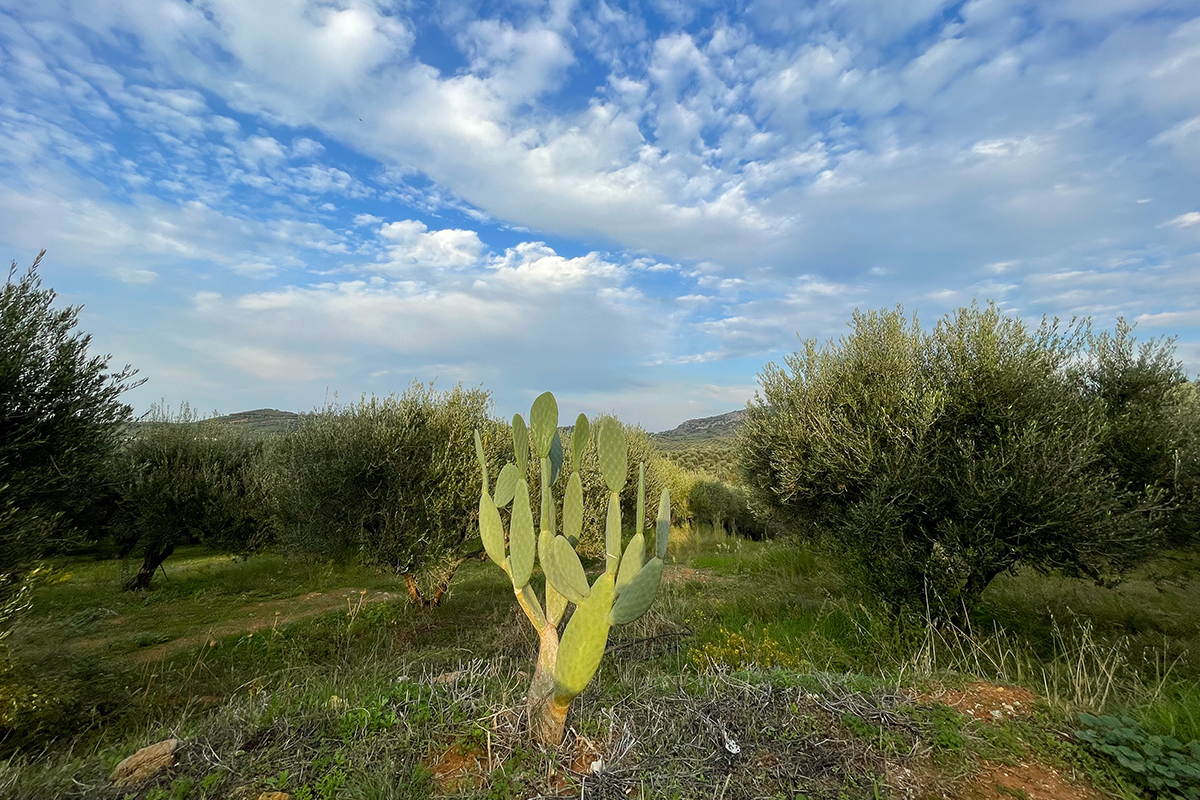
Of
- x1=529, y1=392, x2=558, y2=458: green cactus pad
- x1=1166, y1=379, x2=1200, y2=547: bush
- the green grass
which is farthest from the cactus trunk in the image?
x1=1166, y1=379, x2=1200, y2=547: bush

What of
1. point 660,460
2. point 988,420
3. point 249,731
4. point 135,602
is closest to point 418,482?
point 249,731

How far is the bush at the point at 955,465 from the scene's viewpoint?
6.88 metres

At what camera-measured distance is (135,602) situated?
510 inches

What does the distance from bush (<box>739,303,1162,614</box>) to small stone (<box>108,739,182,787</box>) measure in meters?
8.54

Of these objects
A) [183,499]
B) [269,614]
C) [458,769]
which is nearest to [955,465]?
[458,769]

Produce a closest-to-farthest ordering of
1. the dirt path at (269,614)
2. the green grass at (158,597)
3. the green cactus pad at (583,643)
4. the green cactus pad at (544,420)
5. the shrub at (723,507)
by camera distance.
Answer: the green cactus pad at (583,643)
the green cactus pad at (544,420)
the green grass at (158,597)
the dirt path at (269,614)
the shrub at (723,507)

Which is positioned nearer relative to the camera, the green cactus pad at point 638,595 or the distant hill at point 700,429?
the green cactus pad at point 638,595

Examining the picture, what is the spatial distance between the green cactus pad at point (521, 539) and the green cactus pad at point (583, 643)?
0.53 metres

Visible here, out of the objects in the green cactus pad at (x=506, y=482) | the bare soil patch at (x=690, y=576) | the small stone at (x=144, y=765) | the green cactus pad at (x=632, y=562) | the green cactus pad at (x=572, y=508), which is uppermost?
the green cactus pad at (x=506, y=482)

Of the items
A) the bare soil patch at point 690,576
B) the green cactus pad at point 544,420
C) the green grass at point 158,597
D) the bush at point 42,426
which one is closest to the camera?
the green cactus pad at point 544,420

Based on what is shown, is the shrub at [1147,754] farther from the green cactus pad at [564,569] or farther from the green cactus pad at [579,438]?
the green cactus pad at [579,438]

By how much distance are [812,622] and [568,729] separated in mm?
7715

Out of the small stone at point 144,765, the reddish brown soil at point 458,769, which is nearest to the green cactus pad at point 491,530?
the reddish brown soil at point 458,769

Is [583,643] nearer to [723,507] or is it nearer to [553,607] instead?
[553,607]
